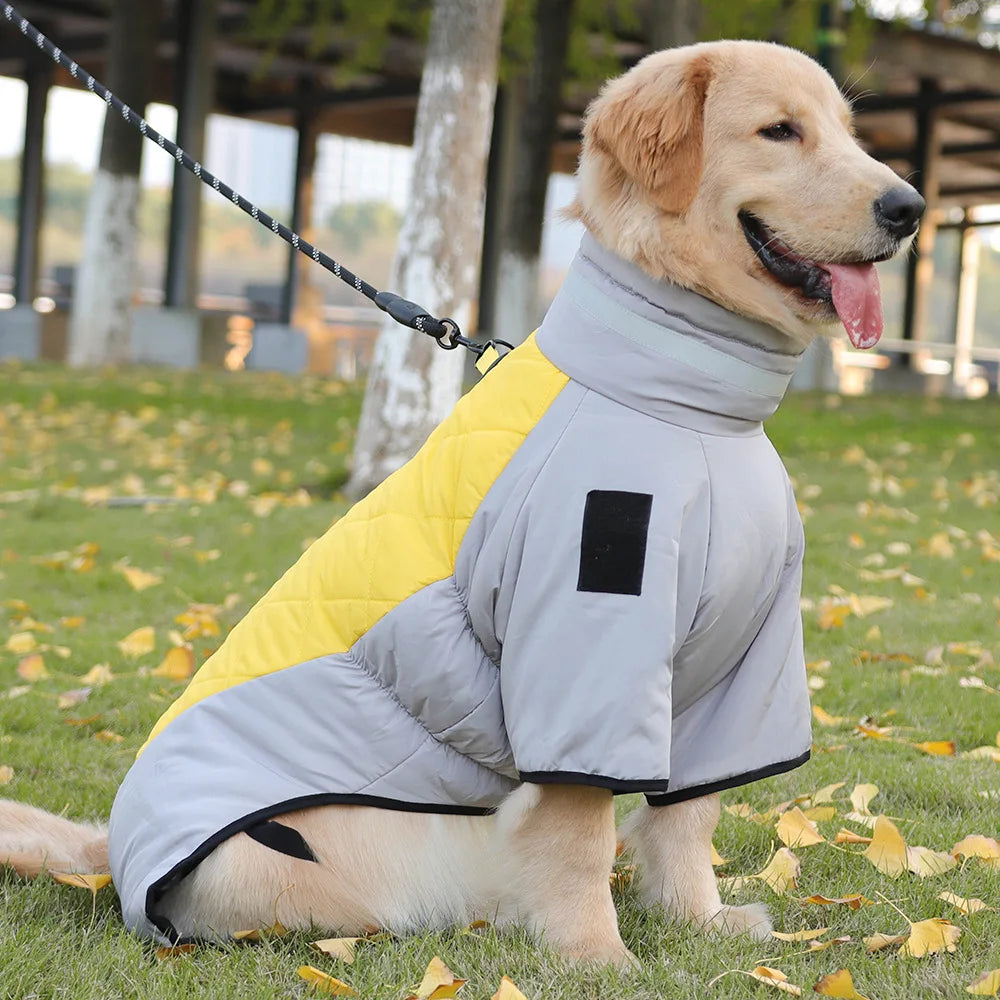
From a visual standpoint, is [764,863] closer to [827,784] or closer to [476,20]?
[827,784]

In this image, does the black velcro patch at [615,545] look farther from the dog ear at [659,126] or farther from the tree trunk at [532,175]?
the tree trunk at [532,175]

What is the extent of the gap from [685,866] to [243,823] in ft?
3.24

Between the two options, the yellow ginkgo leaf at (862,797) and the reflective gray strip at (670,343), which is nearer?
the reflective gray strip at (670,343)

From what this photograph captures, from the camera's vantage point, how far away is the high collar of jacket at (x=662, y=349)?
2.50 metres

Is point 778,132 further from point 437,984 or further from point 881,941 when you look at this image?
point 437,984

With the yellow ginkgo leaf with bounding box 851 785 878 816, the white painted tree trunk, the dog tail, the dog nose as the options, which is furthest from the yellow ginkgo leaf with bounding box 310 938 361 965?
the white painted tree trunk

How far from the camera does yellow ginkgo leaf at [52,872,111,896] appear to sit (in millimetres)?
2811

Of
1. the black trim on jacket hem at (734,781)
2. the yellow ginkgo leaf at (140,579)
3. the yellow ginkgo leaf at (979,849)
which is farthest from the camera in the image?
the yellow ginkgo leaf at (140,579)

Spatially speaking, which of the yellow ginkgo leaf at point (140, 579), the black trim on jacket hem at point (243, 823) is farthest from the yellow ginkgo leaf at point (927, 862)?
the yellow ginkgo leaf at point (140, 579)

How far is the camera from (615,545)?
2.37m

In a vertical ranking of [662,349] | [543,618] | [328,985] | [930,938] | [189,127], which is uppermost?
[189,127]

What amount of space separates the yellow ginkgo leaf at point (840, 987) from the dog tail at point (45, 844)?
5.17ft

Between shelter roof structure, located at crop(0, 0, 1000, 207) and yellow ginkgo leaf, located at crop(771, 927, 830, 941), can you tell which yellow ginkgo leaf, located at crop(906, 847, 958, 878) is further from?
shelter roof structure, located at crop(0, 0, 1000, 207)

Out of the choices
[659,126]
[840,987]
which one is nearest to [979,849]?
[840,987]
